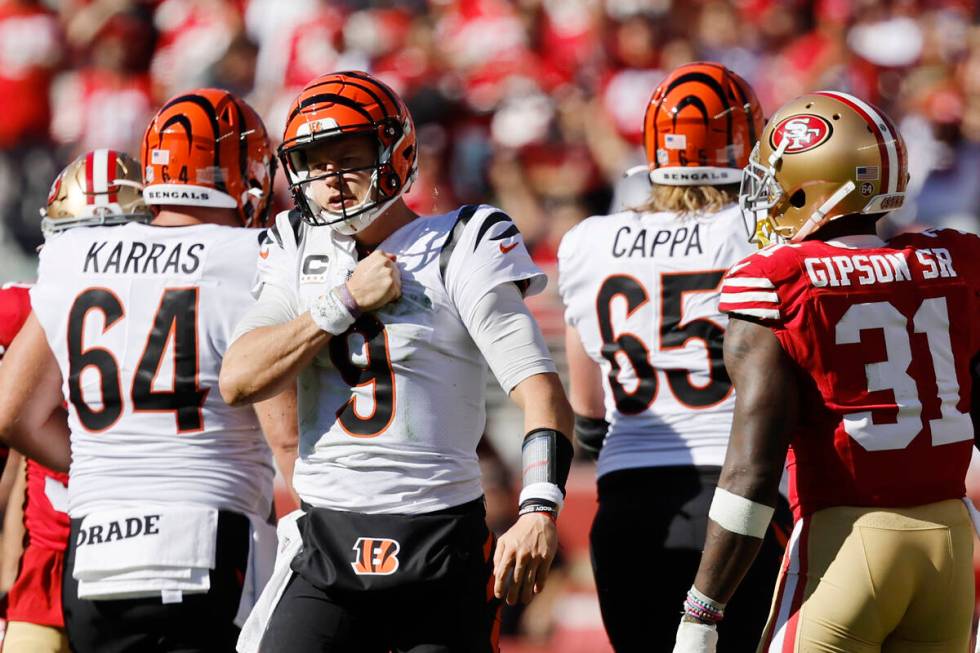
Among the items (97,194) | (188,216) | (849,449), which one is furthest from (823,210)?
(97,194)

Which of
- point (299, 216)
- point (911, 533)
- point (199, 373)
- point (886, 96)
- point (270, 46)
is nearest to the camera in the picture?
point (911, 533)

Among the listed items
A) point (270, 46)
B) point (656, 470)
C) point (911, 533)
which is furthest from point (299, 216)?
point (270, 46)

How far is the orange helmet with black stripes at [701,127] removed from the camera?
431cm

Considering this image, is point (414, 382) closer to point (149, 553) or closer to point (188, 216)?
point (149, 553)

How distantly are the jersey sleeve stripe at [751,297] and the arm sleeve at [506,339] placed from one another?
0.42 m

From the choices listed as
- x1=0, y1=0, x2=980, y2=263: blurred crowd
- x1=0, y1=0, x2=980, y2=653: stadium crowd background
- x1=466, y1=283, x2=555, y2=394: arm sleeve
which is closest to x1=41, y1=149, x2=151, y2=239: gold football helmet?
x1=466, y1=283, x2=555, y2=394: arm sleeve

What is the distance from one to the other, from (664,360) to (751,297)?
113cm

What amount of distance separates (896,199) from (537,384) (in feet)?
3.15

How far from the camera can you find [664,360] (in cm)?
411

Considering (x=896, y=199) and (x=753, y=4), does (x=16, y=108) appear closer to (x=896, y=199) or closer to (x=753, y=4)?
(x=753, y=4)

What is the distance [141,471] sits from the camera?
379cm

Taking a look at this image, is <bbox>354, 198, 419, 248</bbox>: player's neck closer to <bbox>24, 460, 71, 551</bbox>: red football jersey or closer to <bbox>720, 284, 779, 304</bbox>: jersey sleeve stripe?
<bbox>720, 284, 779, 304</bbox>: jersey sleeve stripe

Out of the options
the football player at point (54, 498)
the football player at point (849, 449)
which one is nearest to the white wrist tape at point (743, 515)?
the football player at point (849, 449)

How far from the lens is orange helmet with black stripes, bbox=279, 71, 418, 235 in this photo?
331cm
